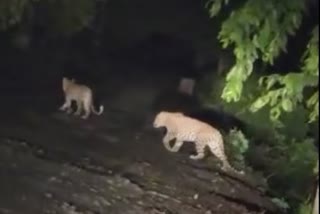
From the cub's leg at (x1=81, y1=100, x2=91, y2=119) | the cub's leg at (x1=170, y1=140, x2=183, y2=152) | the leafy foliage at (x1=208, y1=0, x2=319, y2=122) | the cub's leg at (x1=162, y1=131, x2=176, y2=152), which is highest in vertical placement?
the cub's leg at (x1=81, y1=100, x2=91, y2=119)

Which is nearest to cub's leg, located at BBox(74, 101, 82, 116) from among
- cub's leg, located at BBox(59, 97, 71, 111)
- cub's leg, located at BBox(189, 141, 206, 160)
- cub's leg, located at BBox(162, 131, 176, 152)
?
cub's leg, located at BBox(59, 97, 71, 111)

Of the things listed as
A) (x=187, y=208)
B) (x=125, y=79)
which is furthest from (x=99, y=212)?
(x=125, y=79)

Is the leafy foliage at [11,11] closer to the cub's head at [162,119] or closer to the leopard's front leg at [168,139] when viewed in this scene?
the cub's head at [162,119]

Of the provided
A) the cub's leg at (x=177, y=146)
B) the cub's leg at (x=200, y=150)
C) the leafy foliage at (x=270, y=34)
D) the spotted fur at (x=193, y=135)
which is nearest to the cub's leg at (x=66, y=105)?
the spotted fur at (x=193, y=135)

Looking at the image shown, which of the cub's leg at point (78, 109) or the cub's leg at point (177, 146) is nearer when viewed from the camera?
the cub's leg at point (177, 146)

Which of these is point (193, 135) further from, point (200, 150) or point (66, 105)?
point (66, 105)

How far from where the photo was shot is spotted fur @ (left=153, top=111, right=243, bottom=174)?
1012cm

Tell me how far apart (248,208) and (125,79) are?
5074 millimetres

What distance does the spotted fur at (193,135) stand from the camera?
33.2 feet

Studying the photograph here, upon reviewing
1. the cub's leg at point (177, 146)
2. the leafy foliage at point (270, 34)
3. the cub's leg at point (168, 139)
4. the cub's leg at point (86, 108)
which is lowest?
the leafy foliage at point (270, 34)

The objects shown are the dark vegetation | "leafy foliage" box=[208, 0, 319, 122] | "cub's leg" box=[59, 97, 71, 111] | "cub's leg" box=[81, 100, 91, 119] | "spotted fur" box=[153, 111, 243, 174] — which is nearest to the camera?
"leafy foliage" box=[208, 0, 319, 122]

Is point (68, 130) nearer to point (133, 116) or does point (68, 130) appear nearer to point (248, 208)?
point (133, 116)

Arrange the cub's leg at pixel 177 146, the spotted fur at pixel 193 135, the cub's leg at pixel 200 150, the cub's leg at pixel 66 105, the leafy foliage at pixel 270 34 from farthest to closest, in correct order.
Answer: the cub's leg at pixel 66 105 → the cub's leg at pixel 177 146 → the cub's leg at pixel 200 150 → the spotted fur at pixel 193 135 → the leafy foliage at pixel 270 34

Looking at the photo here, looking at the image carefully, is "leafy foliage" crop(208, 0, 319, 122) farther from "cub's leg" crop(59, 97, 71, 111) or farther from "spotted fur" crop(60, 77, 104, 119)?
"cub's leg" crop(59, 97, 71, 111)
